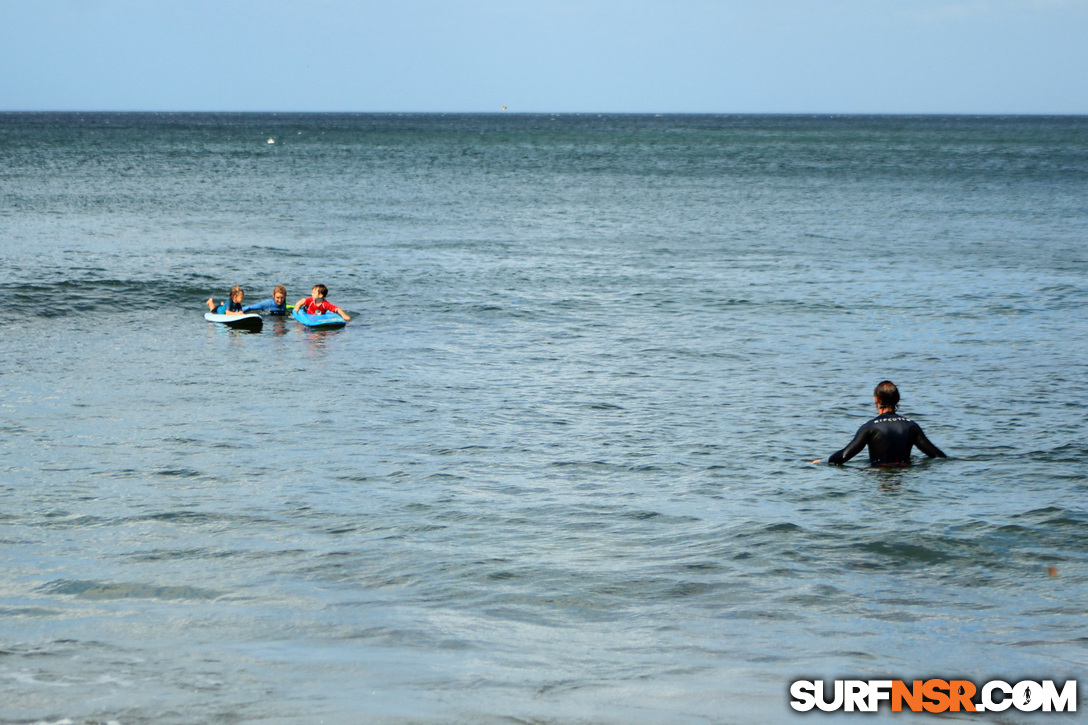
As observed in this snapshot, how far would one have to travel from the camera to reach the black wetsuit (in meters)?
12.3

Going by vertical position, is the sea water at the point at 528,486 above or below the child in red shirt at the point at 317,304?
below

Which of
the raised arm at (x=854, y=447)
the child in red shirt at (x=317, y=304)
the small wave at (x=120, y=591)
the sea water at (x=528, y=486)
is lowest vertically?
the small wave at (x=120, y=591)

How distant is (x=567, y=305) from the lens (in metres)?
24.8

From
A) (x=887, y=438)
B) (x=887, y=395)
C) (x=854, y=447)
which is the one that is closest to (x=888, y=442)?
(x=887, y=438)

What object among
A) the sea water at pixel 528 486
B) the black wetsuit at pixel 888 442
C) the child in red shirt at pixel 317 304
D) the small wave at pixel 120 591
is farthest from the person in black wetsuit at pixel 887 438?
the child in red shirt at pixel 317 304

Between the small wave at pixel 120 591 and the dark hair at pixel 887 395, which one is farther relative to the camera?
the dark hair at pixel 887 395

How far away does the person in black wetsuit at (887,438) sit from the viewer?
12.2m

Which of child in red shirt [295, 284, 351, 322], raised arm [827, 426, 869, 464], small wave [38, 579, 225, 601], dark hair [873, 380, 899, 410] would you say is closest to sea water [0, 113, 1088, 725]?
small wave [38, 579, 225, 601]

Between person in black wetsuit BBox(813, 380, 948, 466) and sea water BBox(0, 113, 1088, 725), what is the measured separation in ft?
1.27

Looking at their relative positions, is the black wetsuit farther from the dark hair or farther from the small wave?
the small wave

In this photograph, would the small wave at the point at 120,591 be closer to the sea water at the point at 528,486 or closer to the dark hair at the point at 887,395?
the sea water at the point at 528,486

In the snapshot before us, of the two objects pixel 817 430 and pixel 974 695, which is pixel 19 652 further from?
pixel 817 430

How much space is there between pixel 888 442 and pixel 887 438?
0.05 metres

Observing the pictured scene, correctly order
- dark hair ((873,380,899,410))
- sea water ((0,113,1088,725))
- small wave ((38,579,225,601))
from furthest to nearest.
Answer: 1. dark hair ((873,380,899,410))
2. small wave ((38,579,225,601))
3. sea water ((0,113,1088,725))
